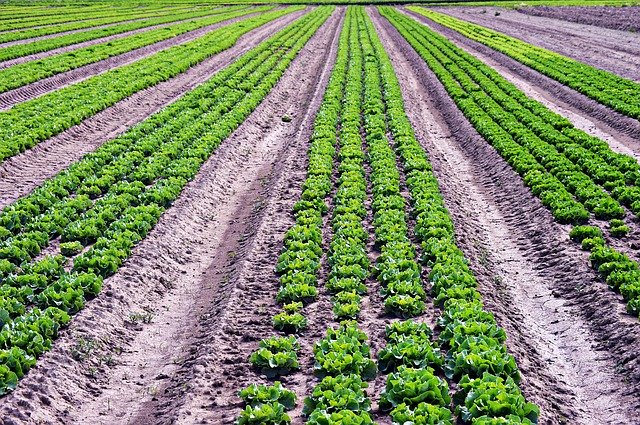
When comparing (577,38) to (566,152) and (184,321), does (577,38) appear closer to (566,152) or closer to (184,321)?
(566,152)

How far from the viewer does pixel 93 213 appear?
49.8 feet

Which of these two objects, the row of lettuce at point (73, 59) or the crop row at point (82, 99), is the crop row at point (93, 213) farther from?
the row of lettuce at point (73, 59)

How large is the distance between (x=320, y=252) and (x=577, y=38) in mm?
43963

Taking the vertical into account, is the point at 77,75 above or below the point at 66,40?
below

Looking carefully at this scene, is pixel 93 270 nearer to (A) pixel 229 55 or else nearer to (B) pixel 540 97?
(B) pixel 540 97

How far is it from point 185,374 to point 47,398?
74.1 inches

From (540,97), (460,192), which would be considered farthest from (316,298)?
(540,97)

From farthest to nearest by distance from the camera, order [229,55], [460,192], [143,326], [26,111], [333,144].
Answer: [229,55] < [26,111] < [333,144] < [460,192] < [143,326]

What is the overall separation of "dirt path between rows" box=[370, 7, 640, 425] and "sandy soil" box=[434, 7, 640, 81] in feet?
58.5

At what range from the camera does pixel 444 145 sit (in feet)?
74.9

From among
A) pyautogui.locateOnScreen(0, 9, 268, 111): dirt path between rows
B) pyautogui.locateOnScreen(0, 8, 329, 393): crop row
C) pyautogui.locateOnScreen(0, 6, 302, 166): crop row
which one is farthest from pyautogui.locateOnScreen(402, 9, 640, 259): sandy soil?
pyautogui.locateOnScreen(0, 9, 268, 111): dirt path between rows

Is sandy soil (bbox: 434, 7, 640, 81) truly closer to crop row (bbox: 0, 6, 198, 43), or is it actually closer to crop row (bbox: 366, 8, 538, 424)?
crop row (bbox: 366, 8, 538, 424)

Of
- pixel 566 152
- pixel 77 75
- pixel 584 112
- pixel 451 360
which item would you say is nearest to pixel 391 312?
pixel 451 360

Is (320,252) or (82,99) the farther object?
(82,99)
